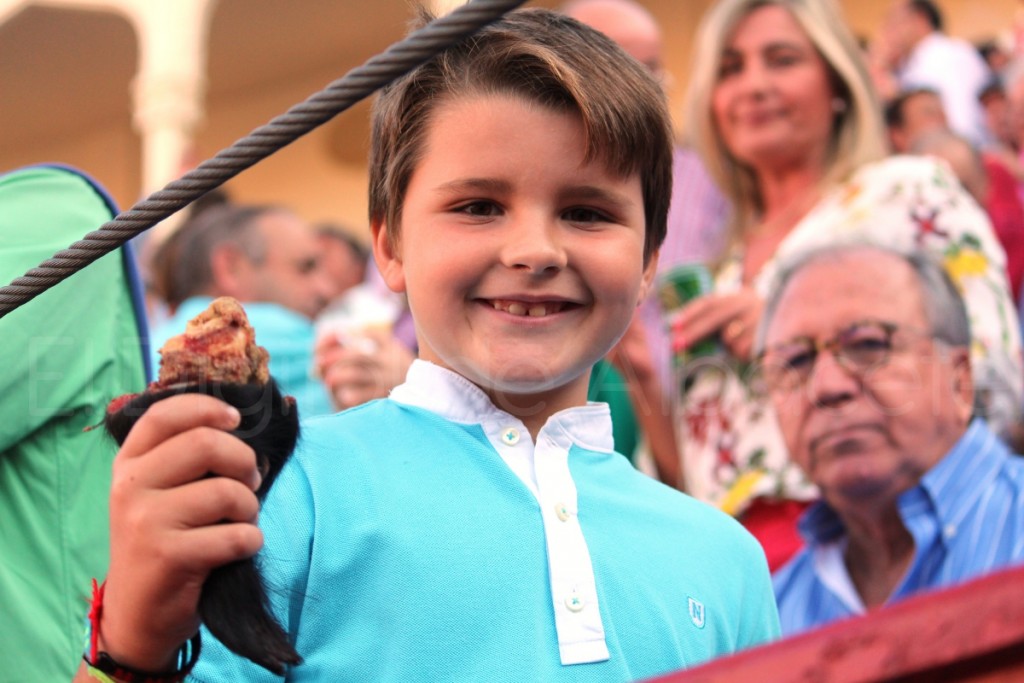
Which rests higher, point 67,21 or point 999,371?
point 999,371

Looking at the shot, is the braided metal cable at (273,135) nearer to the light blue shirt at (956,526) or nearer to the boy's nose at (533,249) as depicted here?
the boy's nose at (533,249)

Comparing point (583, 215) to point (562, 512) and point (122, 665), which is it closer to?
point (562, 512)

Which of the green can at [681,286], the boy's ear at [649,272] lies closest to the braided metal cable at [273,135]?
the boy's ear at [649,272]

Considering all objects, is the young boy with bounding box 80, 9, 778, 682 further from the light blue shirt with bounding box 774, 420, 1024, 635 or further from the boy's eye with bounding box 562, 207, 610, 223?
the light blue shirt with bounding box 774, 420, 1024, 635

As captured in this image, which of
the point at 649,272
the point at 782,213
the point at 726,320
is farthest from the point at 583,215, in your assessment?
the point at 782,213

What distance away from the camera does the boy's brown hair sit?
175 centimetres

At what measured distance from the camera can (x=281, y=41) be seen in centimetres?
1395

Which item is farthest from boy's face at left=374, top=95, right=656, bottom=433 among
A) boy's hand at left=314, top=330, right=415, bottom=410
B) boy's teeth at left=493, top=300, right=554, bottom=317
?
boy's hand at left=314, top=330, right=415, bottom=410

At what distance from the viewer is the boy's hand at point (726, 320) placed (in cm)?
355

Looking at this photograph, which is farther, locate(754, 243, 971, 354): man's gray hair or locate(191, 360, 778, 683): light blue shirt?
locate(754, 243, 971, 354): man's gray hair

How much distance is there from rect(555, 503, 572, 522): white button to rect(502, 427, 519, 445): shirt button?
0.11m

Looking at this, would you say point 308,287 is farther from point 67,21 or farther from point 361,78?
point 67,21

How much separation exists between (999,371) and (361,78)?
2512mm

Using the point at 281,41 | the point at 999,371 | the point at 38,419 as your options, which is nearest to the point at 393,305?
the point at 999,371
